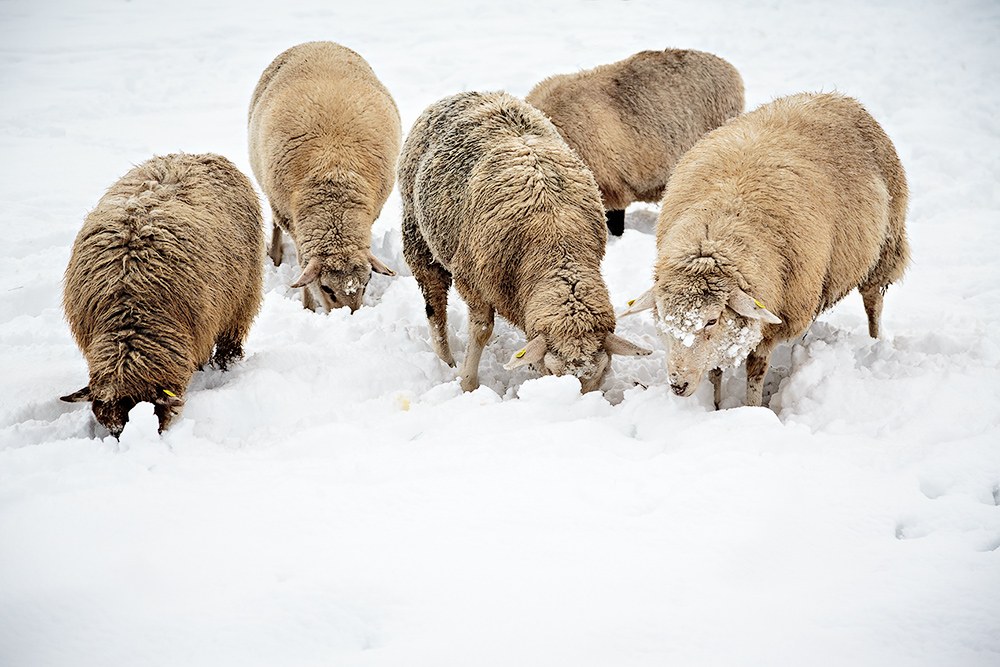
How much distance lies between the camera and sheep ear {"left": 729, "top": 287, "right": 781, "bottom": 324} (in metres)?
3.39

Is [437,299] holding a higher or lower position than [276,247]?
higher

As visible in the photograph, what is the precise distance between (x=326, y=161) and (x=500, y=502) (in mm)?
3831

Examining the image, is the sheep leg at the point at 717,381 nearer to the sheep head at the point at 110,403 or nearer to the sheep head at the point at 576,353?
the sheep head at the point at 576,353

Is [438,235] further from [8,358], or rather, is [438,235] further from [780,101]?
[8,358]

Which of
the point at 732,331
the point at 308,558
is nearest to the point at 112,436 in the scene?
the point at 308,558

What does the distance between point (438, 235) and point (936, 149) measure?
718 cm

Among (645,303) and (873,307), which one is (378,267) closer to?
(645,303)

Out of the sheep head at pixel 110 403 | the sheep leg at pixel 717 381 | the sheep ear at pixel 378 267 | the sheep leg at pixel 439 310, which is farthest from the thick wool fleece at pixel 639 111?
the sheep head at pixel 110 403

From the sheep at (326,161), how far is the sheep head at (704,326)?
2578 mm

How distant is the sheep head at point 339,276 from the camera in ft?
17.0

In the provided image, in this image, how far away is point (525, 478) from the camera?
2.90 metres

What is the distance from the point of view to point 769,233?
3723 millimetres

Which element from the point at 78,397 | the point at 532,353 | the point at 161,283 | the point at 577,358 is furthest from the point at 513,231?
the point at 78,397

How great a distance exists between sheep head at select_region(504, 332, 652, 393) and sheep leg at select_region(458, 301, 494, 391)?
0.69 m
